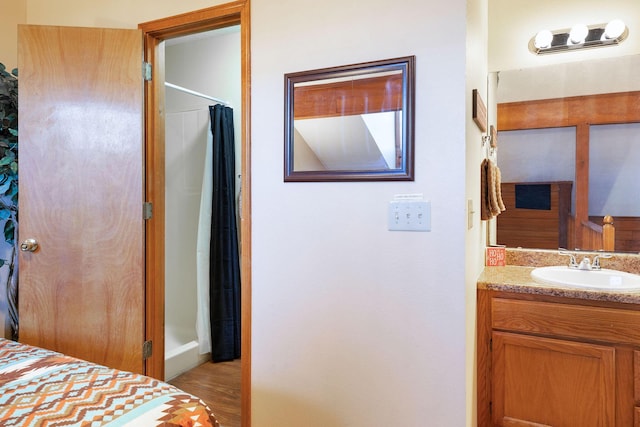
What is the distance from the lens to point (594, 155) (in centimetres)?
214

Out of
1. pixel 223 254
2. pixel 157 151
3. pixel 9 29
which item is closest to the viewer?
pixel 157 151

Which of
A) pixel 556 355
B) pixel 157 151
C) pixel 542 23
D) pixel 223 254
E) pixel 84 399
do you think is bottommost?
pixel 556 355

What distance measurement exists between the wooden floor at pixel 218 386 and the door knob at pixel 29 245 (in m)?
1.26

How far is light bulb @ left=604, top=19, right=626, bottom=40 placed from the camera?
6.74 ft

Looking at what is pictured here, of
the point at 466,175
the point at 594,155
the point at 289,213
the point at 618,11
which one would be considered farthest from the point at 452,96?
the point at 618,11

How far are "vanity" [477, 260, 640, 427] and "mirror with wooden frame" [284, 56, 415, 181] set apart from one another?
0.78 m

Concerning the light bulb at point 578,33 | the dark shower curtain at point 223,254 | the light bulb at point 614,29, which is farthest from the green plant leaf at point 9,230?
the light bulb at point 614,29

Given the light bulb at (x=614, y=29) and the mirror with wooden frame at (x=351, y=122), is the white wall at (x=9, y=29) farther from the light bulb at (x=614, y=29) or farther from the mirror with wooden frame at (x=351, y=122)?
the light bulb at (x=614, y=29)

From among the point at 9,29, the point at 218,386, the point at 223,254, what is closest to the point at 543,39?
the point at 223,254

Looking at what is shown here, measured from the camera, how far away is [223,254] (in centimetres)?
299

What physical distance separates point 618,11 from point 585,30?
0.56ft

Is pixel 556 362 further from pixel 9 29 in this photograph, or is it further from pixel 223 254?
pixel 9 29

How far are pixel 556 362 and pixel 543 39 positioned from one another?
174cm

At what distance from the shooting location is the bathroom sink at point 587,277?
5.90 feet
